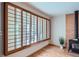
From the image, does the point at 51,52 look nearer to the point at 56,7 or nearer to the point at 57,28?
the point at 57,28

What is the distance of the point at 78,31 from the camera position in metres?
2.09

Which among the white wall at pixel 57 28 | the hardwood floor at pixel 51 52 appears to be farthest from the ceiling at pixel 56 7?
the hardwood floor at pixel 51 52

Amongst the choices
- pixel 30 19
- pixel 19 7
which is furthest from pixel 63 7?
pixel 19 7

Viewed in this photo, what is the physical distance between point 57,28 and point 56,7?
0.40m

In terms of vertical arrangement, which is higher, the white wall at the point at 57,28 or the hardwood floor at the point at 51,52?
the white wall at the point at 57,28

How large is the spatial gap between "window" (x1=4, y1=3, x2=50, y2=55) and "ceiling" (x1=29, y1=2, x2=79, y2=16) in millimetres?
161

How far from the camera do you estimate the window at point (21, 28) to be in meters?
1.45

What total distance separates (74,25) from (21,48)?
47.3 inches

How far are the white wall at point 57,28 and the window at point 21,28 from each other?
10 cm

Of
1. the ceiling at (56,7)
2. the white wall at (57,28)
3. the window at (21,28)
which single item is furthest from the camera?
the white wall at (57,28)

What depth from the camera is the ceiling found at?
1.55 metres

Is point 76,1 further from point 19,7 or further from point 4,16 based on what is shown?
point 4,16

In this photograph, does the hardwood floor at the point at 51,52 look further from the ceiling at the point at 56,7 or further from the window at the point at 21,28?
the ceiling at the point at 56,7

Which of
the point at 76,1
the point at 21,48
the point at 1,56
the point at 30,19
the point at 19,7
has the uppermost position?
the point at 76,1
